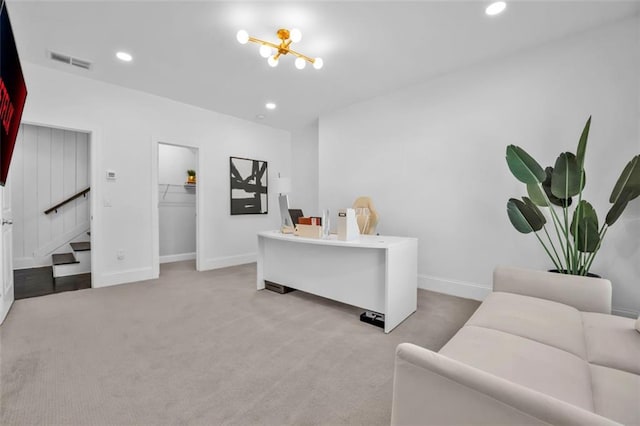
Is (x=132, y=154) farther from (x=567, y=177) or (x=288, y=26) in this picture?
→ (x=567, y=177)

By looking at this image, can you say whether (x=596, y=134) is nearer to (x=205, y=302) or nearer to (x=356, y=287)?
(x=356, y=287)

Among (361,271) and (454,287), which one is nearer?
(361,271)

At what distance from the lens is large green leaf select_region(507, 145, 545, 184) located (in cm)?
237

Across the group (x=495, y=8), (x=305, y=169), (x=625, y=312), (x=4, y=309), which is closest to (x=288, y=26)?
(x=495, y=8)

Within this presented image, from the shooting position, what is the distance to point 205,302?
10.1ft

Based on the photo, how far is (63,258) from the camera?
4379 mm

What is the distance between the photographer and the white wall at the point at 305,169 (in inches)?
224

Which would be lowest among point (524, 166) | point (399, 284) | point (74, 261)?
point (74, 261)

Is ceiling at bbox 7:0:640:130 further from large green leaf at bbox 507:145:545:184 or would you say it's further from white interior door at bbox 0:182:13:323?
white interior door at bbox 0:182:13:323

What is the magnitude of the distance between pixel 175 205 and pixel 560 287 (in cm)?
608

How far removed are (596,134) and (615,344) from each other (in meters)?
2.27

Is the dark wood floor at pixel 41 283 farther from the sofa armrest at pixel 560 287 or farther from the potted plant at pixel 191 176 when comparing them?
the sofa armrest at pixel 560 287

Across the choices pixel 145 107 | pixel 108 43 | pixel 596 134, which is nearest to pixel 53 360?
pixel 108 43

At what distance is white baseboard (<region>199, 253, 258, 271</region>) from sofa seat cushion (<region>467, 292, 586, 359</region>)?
3.98 meters
